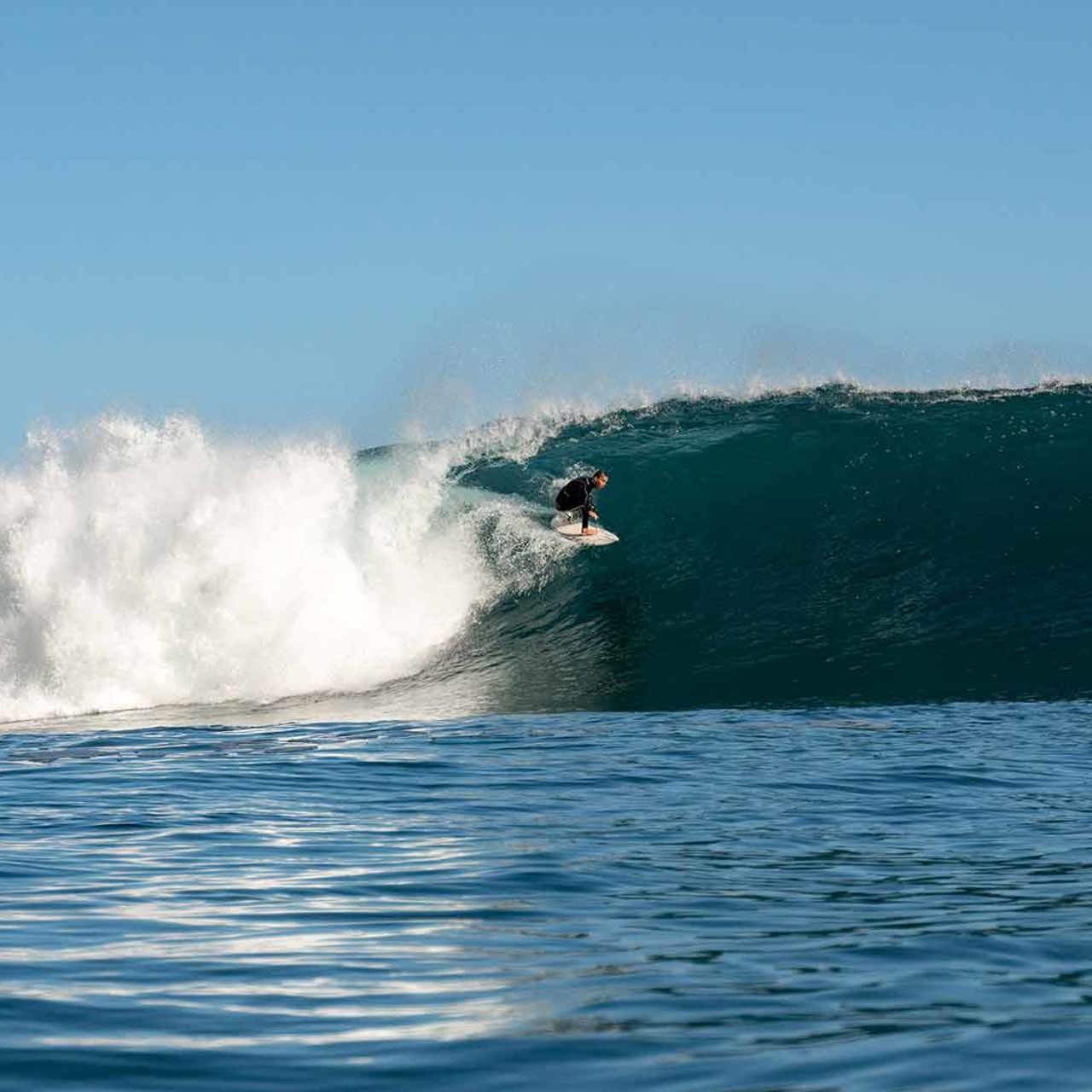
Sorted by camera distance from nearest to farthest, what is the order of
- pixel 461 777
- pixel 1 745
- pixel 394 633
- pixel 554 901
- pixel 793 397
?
pixel 554 901
pixel 461 777
pixel 1 745
pixel 394 633
pixel 793 397

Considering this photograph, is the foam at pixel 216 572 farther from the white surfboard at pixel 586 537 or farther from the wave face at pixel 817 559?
the wave face at pixel 817 559

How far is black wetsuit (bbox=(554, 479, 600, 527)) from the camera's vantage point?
17.7 m

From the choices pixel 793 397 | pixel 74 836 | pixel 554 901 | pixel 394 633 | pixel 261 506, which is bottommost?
pixel 554 901

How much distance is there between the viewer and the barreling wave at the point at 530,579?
14.9m

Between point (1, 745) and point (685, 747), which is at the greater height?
point (1, 745)

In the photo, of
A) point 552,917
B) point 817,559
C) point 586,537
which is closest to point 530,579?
point 586,537

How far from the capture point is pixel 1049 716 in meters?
12.1

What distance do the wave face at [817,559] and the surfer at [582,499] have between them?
0.46 m

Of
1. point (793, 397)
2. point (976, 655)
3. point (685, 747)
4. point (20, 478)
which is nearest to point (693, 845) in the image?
point (685, 747)

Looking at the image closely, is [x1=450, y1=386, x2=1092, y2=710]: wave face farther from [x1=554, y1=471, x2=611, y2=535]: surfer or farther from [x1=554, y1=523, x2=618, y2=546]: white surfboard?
[x1=554, y1=471, x2=611, y2=535]: surfer

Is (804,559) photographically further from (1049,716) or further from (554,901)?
(554,901)

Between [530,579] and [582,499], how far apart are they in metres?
1.12

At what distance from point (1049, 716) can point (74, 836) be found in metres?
7.73

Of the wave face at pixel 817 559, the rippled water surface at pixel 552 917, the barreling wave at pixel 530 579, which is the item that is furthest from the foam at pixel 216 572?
the rippled water surface at pixel 552 917
